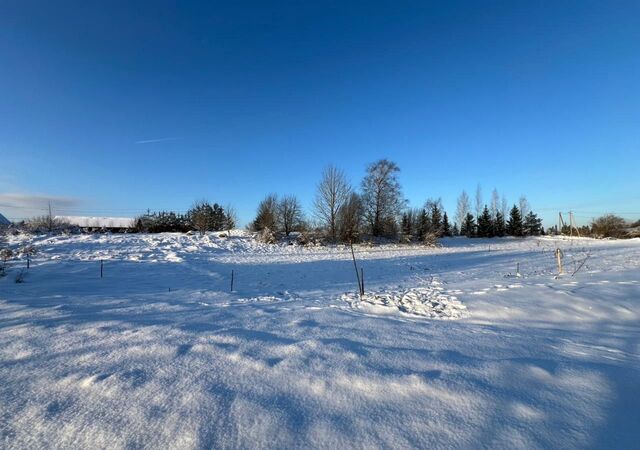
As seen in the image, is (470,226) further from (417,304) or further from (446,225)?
(417,304)

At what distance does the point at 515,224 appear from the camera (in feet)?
154

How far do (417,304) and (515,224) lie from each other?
50041 millimetres

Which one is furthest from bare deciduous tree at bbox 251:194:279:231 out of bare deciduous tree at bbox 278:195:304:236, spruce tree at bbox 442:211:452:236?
spruce tree at bbox 442:211:452:236

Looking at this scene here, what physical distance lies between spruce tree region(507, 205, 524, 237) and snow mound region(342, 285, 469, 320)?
47832 millimetres

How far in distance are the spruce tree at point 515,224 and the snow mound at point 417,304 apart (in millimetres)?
47832

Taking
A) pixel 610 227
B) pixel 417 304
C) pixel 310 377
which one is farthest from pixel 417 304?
pixel 610 227

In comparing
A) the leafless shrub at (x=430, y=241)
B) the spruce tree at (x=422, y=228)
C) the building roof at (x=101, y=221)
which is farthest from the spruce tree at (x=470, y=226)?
the building roof at (x=101, y=221)

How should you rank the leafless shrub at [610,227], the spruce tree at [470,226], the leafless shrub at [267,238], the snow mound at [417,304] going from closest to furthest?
the snow mound at [417,304] → the leafless shrub at [267,238] → the leafless shrub at [610,227] → the spruce tree at [470,226]

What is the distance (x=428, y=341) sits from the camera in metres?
3.86

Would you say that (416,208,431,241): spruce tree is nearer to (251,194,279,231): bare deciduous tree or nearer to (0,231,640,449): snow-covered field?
(251,194,279,231): bare deciduous tree

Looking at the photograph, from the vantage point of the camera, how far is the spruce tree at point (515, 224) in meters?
46.9

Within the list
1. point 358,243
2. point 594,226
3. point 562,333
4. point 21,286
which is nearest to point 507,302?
point 562,333

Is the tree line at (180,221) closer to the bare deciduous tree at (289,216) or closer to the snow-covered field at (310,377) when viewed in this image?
the bare deciduous tree at (289,216)

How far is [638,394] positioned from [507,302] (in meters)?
4.01
